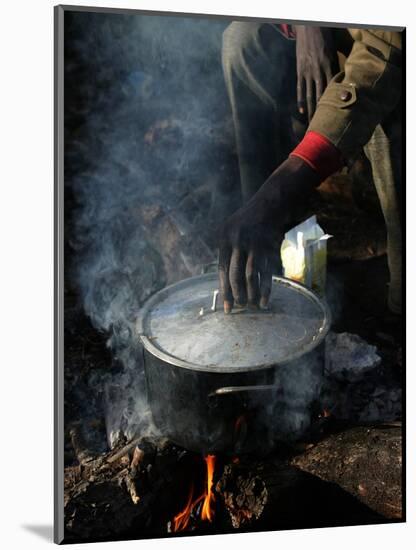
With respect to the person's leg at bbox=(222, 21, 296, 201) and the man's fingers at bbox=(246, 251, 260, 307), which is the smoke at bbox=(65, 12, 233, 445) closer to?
the person's leg at bbox=(222, 21, 296, 201)

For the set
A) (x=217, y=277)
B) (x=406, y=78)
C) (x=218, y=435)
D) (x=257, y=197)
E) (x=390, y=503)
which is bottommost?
(x=390, y=503)

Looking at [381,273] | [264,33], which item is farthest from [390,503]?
[264,33]

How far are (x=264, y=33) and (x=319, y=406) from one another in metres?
1.50

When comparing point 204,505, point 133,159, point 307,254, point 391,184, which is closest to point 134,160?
point 133,159

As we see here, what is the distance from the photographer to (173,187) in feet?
10.7

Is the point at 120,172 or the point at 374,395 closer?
the point at 120,172

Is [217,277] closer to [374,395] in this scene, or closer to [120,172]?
[120,172]

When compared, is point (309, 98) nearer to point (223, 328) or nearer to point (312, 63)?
point (312, 63)

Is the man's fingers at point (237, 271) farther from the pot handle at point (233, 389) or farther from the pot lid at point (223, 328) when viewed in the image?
the pot handle at point (233, 389)

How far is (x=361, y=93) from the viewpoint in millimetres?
3412

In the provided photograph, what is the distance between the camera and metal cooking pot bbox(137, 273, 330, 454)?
3137mm

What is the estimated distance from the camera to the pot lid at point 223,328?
3.16 m

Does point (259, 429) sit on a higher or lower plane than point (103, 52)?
lower

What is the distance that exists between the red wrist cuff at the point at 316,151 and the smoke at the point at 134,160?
0.98ft
